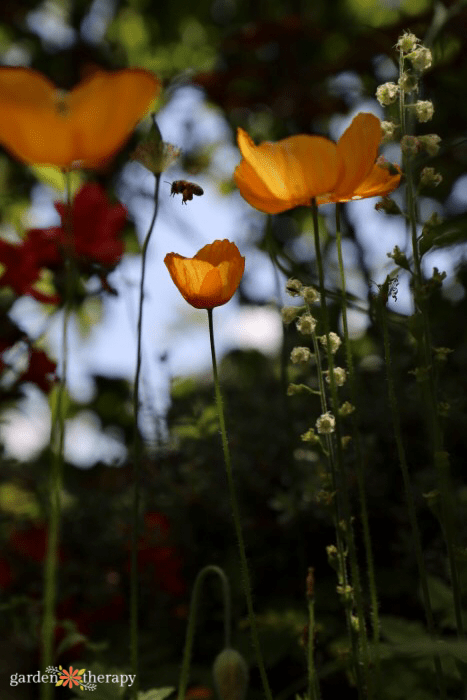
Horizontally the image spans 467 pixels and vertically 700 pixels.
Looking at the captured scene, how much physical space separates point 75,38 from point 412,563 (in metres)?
3.22

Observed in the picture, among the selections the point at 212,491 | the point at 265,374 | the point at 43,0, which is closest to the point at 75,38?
the point at 43,0

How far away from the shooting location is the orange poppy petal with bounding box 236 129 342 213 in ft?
1.88

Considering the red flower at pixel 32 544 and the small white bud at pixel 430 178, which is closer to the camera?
the small white bud at pixel 430 178

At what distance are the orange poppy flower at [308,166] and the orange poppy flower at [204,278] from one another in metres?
0.06

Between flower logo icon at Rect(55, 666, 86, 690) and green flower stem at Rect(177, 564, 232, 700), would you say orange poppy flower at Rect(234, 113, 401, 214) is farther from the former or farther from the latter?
flower logo icon at Rect(55, 666, 86, 690)

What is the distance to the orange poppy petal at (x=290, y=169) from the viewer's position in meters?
0.57

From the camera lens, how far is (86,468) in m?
2.29

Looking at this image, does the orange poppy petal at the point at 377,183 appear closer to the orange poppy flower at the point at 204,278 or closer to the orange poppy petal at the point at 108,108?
the orange poppy flower at the point at 204,278

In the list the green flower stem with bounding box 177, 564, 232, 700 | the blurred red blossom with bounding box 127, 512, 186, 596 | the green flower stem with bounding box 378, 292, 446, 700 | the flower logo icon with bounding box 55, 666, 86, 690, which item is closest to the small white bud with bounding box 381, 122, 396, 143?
the green flower stem with bounding box 378, 292, 446, 700

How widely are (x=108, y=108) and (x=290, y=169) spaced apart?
180 mm

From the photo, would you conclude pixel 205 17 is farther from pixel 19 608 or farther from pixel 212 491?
pixel 19 608

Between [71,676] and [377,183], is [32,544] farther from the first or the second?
[377,183]

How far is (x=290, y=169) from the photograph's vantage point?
583 mm

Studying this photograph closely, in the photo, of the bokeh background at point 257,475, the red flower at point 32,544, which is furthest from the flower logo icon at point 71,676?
the red flower at point 32,544
